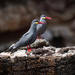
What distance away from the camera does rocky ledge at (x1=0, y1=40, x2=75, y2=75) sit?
3961mm

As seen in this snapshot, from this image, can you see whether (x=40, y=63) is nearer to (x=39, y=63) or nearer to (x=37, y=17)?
(x=39, y=63)

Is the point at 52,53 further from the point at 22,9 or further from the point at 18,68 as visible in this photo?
the point at 22,9

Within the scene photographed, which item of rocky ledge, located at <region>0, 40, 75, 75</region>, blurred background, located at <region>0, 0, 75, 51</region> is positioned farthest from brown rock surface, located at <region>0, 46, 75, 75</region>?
blurred background, located at <region>0, 0, 75, 51</region>

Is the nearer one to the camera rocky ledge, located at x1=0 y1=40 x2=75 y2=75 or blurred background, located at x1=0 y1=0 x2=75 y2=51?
rocky ledge, located at x1=0 y1=40 x2=75 y2=75

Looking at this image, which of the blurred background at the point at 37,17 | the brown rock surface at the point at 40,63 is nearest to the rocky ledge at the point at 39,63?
the brown rock surface at the point at 40,63

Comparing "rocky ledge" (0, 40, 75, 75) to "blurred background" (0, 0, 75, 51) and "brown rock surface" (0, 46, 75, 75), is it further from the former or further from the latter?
"blurred background" (0, 0, 75, 51)

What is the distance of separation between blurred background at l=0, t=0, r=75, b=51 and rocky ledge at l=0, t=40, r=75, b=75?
5143 mm

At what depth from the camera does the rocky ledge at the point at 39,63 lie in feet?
13.0

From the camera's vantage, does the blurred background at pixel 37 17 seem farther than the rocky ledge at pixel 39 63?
Yes

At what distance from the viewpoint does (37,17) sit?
10.1 m

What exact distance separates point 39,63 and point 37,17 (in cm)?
Result: 631

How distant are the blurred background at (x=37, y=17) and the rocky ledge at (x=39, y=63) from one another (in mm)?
5143

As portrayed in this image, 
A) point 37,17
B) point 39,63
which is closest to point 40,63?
point 39,63

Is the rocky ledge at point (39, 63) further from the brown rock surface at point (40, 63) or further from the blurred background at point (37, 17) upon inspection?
the blurred background at point (37, 17)
